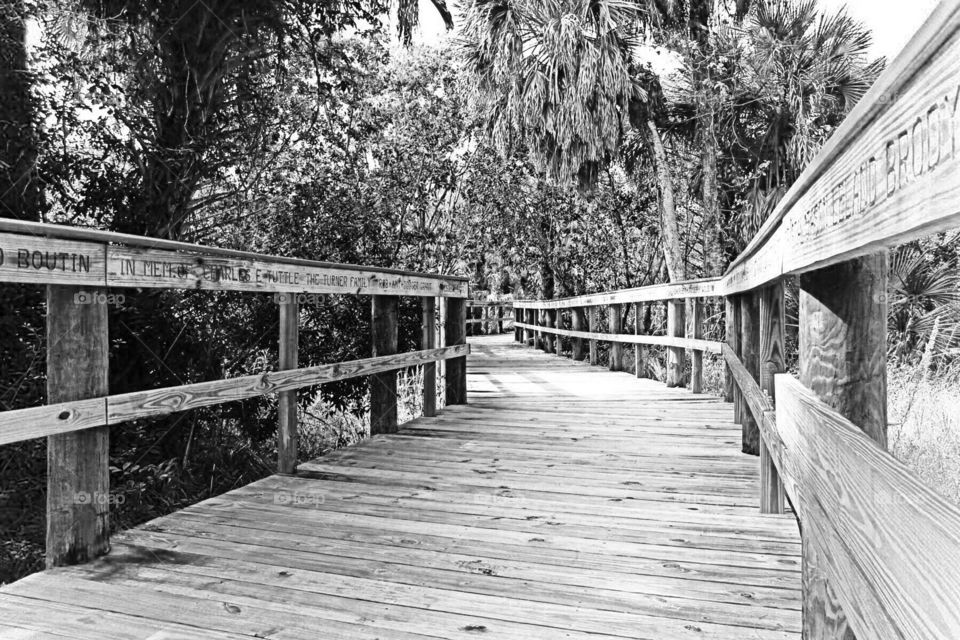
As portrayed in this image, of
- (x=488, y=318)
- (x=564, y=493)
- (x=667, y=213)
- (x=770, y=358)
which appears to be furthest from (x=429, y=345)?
(x=488, y=318)

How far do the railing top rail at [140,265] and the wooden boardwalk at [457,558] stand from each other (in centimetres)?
102

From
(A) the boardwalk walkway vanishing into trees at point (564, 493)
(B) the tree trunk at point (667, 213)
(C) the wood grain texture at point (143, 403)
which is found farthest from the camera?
(B) the tree trunk at point (667, 213)

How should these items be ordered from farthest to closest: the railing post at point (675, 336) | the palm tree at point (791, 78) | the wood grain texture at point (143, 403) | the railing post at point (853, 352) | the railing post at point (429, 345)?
the palm tree at point (791, 78)
the railing post at point (675, 336)
the railing post at point (429, 345)
the wood grain texture at point (143, 403)
the railing post at point (853, 352)

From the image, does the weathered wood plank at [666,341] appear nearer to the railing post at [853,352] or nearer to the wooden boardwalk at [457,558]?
the wooden boardwalk at [457,558]

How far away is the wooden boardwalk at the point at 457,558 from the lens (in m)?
1.89

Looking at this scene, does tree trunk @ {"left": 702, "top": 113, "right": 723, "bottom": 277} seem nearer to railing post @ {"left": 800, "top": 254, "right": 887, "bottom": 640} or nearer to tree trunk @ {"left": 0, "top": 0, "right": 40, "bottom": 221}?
tree trunk @ {"left": 0, "top": 0, "right": 40, "bottom": 221}

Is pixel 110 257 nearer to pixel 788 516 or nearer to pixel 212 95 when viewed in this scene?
pixel 788 516

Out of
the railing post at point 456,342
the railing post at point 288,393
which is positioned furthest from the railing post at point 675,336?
the railing post at point 288,393

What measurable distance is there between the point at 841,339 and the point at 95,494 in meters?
2.41

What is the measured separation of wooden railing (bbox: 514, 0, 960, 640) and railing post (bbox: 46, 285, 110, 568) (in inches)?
88.5

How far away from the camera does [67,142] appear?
4379 millimetres

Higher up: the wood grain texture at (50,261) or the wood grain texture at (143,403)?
the wood grain texture at (50,261)

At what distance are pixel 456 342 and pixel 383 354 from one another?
138cm

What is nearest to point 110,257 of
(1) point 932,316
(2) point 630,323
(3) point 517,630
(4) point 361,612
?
(4) point 361,612
